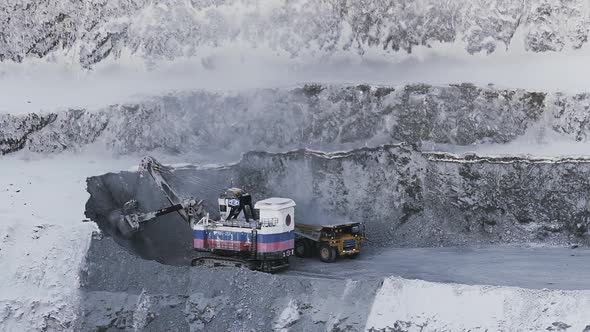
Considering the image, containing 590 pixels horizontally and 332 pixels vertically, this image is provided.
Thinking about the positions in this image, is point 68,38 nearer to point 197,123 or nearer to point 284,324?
point 197,123

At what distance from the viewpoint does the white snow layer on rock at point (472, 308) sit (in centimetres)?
2420

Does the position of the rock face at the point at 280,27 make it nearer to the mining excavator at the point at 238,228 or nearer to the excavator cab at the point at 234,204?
the excavator cab at the point at 234,204

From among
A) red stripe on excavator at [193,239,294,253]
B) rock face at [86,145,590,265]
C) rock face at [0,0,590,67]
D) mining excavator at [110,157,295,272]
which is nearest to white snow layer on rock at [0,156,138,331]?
rock face at [86,145,590,265]

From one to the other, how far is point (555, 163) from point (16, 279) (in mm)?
19879

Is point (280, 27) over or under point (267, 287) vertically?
over

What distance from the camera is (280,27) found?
38.0 m

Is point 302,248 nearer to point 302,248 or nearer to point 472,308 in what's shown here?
point 302,248

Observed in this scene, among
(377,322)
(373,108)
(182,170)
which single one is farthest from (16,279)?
(373,108)

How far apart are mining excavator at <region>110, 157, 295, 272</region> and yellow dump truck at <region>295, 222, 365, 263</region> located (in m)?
1.35

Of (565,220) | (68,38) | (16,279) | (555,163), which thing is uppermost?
(68,38)

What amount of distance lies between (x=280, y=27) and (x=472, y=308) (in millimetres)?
17557

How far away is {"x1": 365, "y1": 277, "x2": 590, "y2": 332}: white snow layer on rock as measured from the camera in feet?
79.4

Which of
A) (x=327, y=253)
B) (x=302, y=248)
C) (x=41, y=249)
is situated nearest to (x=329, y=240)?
(x=327, y=253)

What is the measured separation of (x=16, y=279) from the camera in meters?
29.6
